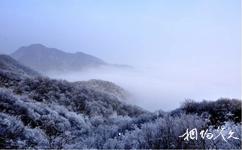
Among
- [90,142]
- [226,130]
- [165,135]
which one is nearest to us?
[165,135]

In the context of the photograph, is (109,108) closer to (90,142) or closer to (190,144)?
(90,142)

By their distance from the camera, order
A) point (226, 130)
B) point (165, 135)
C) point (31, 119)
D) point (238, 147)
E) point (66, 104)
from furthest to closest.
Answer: point (66, 104) → point (31, 119) → point (226, 130) → point (165, 135) → point (238, 147)

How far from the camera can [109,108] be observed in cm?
2659

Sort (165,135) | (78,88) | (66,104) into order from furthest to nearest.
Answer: (78,88) → (66,104) → (165,135)

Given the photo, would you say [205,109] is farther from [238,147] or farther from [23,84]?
[23,84]

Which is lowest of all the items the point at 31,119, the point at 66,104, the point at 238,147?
the point at 238,147

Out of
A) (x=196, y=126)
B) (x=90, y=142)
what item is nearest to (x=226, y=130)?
(x=196, y=126)

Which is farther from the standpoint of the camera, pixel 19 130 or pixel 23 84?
pixel 23 84

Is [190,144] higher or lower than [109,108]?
lower

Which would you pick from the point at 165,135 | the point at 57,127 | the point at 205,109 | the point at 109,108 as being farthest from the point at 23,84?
the point at 165,135

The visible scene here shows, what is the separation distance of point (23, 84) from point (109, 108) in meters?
5.87

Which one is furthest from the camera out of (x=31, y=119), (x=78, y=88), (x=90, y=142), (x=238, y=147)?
(x=78, y=88)

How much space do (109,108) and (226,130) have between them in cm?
1709

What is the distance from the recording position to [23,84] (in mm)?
26172
